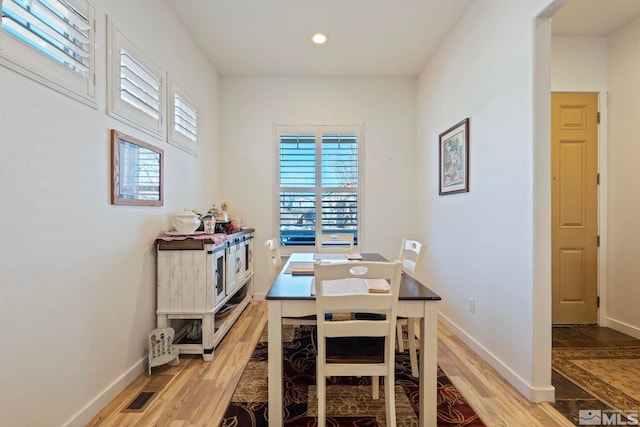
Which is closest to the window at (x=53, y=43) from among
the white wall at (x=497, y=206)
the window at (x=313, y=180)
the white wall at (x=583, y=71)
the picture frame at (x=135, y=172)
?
the picture frame at (x=135, y=172)

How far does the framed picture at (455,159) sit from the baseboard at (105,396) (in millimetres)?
2959

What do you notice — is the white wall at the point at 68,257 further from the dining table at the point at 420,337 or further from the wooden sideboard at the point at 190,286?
the dining table at the point at 420,337

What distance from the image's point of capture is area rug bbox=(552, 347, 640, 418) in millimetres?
1790

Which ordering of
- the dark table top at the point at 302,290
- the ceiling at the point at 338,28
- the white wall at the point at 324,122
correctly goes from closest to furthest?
the dark table top at the point at 302,290 < the ceiling at the point at 338,28 < the white wall at the point at 324,122

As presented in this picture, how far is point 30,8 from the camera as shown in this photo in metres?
1.28

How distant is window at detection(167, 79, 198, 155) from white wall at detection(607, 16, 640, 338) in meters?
4.15

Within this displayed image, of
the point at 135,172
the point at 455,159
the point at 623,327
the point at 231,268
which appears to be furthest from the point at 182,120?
the point at 623,327

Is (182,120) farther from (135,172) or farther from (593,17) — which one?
(593,17)

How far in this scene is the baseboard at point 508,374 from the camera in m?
1.76

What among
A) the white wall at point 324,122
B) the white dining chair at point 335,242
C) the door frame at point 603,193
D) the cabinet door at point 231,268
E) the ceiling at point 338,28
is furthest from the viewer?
the white wall at point 324,122

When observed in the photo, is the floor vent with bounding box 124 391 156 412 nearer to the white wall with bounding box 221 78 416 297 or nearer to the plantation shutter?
the plantation shutter

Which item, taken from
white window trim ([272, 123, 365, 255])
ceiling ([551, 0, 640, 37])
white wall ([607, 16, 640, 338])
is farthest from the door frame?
white window trim ([272, 123, 365, 255])

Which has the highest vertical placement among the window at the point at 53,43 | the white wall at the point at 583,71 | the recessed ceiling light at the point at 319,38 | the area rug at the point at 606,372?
the recessed ceiling light at the point at 319,38

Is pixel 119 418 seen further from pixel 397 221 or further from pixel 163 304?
pixel 397 221
